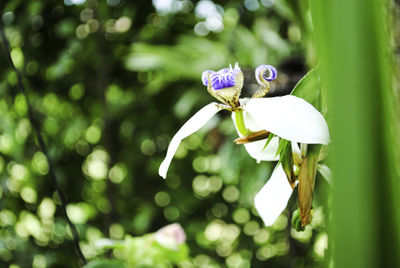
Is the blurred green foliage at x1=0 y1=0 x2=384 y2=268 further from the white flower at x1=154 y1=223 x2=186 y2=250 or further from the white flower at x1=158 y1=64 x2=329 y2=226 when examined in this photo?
the white flower at x1=158 y1=64 x2=329 y2=226

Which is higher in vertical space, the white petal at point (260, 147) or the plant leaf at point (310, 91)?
the plant leaf at point (310, 91)

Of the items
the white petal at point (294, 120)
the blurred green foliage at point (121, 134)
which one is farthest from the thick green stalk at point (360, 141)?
the blurred green foliage at point (121, 134)

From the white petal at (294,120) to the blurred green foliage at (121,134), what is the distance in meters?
0.87

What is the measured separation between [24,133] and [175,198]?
0.47m

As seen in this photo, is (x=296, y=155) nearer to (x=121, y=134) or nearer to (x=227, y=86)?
(x=227, y=86)

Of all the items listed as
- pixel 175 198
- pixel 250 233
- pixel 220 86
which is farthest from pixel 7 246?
pixel 220 86

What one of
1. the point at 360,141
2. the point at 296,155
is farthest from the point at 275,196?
the point at 360,141

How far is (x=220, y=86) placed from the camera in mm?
265

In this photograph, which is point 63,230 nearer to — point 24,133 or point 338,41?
point 24,133

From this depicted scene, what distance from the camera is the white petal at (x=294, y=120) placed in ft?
0.61

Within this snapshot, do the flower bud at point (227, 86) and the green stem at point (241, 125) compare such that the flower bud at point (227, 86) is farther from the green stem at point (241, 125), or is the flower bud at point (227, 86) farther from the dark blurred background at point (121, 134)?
the dark blurred background at point (121, 134)

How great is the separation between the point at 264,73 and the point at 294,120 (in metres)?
0.08

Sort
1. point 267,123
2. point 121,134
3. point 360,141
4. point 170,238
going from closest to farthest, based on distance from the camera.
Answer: point 360,141
point 267,123
point 170,238
point 121,134

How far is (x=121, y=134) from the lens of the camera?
1.38 metres
